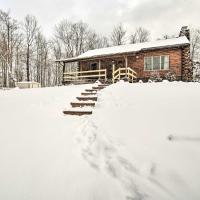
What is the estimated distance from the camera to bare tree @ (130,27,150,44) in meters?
41.8

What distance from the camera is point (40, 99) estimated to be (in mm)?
10039

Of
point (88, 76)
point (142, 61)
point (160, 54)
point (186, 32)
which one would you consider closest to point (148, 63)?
point (142, 61)

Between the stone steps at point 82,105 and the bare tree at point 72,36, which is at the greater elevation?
the bare tree at point 72,36

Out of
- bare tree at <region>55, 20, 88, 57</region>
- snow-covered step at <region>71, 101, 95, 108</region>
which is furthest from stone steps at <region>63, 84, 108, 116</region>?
bare tree at <region>55, 20, 88, 57</region>

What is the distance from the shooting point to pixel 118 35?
42.1 metres

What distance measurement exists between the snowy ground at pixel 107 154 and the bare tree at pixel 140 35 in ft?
119

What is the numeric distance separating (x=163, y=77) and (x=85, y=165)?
14860 millimetres

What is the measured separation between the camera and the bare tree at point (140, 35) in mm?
41781

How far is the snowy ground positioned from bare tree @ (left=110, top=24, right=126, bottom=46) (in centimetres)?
3554

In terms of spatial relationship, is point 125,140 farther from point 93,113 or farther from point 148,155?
point 93,113

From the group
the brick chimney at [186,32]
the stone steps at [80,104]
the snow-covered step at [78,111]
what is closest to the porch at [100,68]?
the brick chimney at [186,32]

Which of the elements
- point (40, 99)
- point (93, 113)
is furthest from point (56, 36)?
point (93, 113)

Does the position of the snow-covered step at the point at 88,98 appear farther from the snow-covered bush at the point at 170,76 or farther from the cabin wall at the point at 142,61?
the cabin wall at the point at 142,61

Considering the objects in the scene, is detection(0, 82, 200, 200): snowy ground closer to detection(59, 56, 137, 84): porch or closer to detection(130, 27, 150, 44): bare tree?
detection(59, 56, 137, 84): porch
